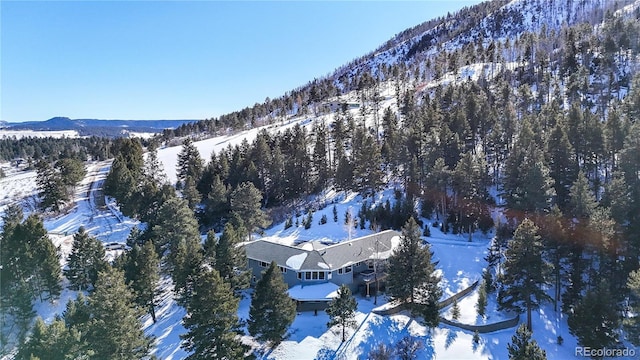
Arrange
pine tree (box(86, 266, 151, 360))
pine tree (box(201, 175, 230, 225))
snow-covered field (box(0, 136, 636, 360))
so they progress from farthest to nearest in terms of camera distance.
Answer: pine tree (box(201, 175, 230, 225)) → snow-covered field (box(0, 136, 636, 360)) → pine tree (box(86, 266, 151, 360))

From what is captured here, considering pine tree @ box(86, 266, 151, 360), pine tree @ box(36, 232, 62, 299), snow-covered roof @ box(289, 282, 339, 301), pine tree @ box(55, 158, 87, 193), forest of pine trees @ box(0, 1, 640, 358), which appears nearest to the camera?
pine tree @ box(86, 266, 151, 360)

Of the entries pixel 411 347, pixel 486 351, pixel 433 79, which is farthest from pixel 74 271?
pixel 433 79

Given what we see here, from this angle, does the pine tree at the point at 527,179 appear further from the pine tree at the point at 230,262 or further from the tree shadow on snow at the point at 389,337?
the pine tree at the point at 230,262

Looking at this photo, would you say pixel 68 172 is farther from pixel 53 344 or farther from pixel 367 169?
pixel 53 344

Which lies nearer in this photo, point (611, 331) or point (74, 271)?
point (611, 331)

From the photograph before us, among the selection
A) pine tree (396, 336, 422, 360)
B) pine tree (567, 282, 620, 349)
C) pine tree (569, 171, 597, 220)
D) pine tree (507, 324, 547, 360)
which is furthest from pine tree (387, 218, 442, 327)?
pine tree (569, 171, 597, 220)

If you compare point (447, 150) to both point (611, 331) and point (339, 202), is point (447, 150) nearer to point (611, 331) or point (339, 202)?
point (339, 202)

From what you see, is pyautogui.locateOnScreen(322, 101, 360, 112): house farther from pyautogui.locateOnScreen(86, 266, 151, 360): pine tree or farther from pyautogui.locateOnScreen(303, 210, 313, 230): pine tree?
pyautogui.locateOnScreen(86, 266, 151, 360): pine tree
